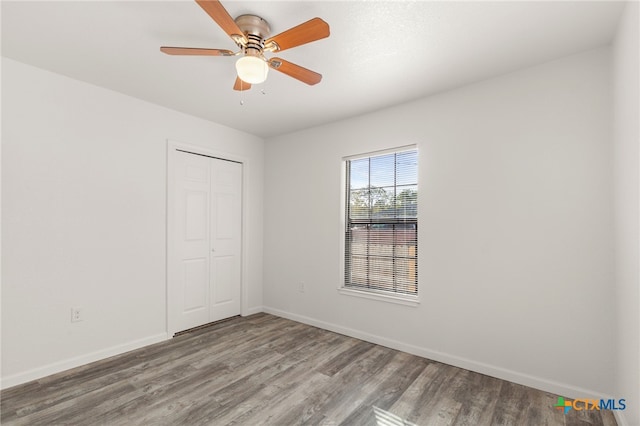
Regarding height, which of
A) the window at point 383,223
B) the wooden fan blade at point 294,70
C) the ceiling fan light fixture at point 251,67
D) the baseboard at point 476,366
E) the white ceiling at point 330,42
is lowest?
the baseboard at point 476,366

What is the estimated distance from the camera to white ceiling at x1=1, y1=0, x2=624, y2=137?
1835 mm

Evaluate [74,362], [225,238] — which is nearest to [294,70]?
[225,238]

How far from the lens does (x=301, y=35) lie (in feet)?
5.63

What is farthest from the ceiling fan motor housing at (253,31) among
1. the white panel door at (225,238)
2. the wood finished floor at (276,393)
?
the wood finished floor at (276,393)

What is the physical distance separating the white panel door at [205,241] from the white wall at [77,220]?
9.0 inches

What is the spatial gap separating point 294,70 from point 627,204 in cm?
225

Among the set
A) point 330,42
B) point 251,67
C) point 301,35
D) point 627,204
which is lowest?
point 627,204

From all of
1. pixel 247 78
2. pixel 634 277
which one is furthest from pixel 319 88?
pixel 634 277

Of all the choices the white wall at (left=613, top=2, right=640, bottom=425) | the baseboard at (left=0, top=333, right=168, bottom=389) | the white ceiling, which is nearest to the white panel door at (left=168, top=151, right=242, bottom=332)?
the baseboard at (left=0, top=333, right=168, bottom=389)

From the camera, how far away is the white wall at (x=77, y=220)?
8.01 feet

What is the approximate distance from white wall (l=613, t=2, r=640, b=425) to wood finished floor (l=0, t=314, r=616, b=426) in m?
0.48

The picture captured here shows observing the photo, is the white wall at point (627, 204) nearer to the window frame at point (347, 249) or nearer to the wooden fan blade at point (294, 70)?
the window frame at point (347, 249)

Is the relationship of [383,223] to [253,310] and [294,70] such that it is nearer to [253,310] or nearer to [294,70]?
[294,70]

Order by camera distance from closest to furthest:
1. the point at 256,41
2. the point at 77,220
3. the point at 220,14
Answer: the point at 220,14 < the point at 256,41 < the point at 77,220
